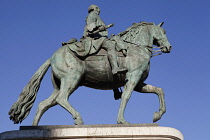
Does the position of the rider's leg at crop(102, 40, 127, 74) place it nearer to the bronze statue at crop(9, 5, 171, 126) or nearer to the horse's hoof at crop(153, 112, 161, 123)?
the bronze statue at crop(9, 5, 171, 126)

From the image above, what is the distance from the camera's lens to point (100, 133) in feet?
35.3

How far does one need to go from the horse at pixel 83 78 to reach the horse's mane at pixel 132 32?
0.18m

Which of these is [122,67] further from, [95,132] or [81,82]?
[95,132]

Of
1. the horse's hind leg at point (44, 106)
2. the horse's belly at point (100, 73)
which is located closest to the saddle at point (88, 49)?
the horse's belly at point (100, 73)

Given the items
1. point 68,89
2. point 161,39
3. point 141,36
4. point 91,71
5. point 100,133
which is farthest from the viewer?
point 161,39

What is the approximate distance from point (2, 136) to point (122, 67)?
3628 mm

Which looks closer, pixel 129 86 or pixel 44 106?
pixel 129 86

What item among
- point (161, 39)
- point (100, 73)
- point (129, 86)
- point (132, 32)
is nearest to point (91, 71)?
point (100, 73)

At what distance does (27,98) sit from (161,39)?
4230 millimetres

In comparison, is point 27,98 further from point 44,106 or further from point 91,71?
point 91,71

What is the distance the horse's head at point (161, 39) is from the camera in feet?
42.7

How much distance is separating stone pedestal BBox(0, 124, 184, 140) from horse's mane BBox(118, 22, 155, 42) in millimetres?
2994

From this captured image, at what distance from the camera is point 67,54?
1238 cm

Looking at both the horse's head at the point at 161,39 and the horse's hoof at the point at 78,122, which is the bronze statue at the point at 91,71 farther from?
the horse's head at the point at 161,39
